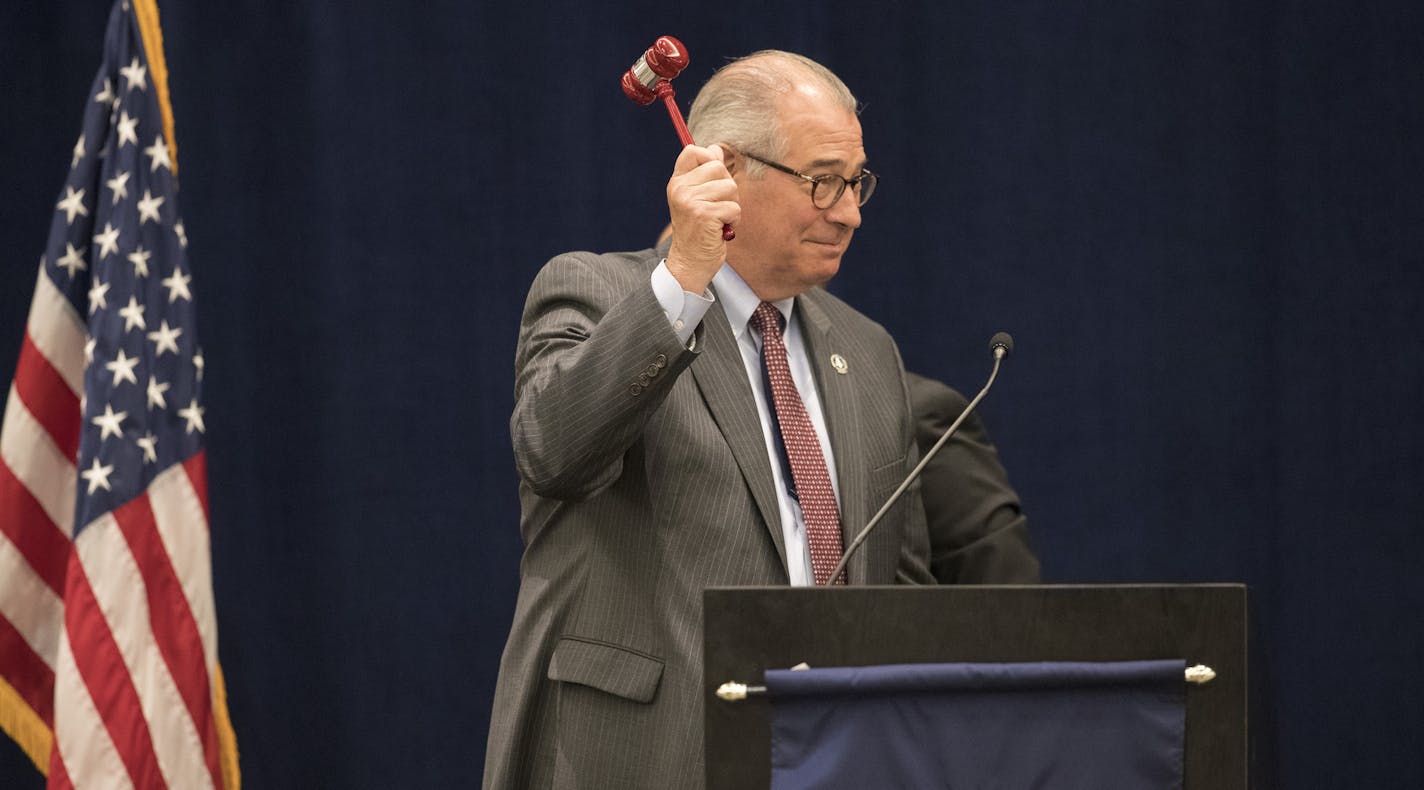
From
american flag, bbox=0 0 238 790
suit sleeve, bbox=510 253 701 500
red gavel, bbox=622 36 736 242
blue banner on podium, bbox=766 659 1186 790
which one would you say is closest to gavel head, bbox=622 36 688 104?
red gavel, bbox=622 36 736 242

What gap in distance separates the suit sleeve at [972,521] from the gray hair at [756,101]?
586 millimetres

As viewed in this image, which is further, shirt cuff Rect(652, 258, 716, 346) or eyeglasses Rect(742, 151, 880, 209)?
eyeglasses Rect(742, 151, 880, 209)

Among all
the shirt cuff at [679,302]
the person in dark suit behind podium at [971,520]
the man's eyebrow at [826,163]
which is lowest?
the person in dark suit behind podium at [971,520]

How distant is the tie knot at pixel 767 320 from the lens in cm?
210

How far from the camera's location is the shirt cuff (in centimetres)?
171

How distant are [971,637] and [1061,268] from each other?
7.52ft

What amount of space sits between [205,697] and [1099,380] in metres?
2.10

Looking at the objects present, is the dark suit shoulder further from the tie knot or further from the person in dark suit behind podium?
the tie knot

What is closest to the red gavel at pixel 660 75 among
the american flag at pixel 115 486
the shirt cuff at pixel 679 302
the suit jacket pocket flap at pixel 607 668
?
the shirt cuff at pixel 679 302

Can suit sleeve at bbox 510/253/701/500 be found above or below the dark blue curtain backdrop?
below

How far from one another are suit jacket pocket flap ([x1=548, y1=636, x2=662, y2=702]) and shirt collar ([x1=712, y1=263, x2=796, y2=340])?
49 cm

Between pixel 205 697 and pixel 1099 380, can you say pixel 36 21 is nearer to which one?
pixel 205 697

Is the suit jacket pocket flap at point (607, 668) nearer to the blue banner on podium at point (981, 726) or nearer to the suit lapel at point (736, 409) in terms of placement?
the suit lapel at point (736, 409)

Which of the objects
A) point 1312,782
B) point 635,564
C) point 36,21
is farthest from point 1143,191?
point 36,21
